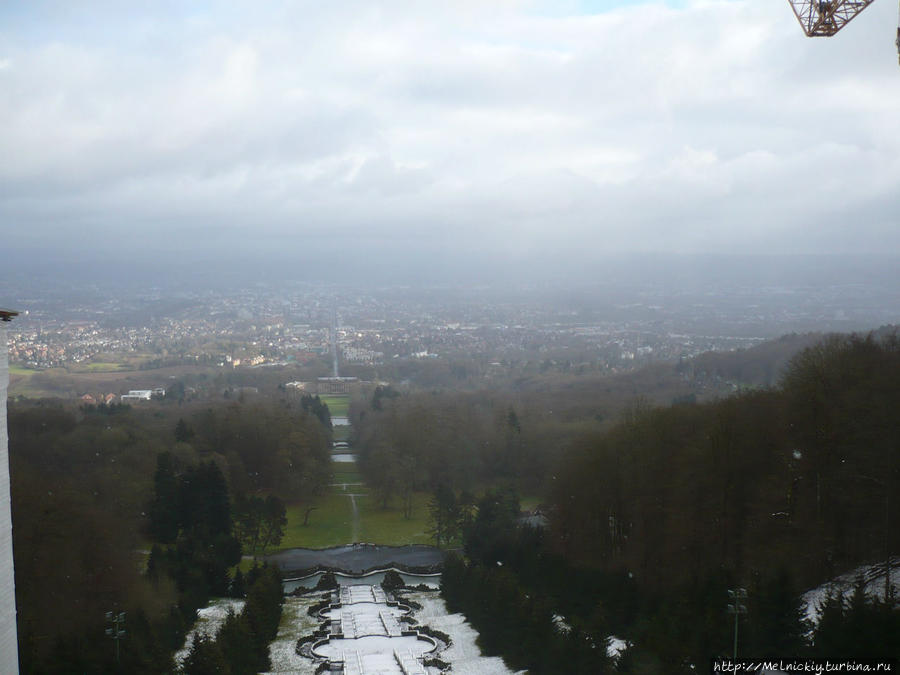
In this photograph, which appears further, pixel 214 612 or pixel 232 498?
pixel 232 498

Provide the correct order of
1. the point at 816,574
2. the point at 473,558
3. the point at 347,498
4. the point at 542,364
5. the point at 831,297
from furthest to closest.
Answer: the point at 831,297, the point at 542,364, the point at 347,498, the point at 473,558, the point at 816,574

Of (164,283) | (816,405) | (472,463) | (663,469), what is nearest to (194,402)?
(472,463)

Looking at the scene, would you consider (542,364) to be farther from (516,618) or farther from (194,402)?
(516,618)

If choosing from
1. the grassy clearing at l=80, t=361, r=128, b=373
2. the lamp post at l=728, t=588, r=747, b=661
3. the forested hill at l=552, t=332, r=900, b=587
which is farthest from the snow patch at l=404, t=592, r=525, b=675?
the grassy clearing at l=80, t=361, r=128, b=373

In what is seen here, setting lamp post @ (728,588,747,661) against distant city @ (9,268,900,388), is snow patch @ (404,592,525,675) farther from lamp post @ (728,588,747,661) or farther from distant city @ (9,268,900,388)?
distant city @ (9,268,900,388)

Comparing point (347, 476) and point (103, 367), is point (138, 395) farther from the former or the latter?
point (347, 476)

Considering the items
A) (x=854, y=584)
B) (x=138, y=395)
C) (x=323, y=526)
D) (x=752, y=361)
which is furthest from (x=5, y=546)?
(x=752, y=361)
